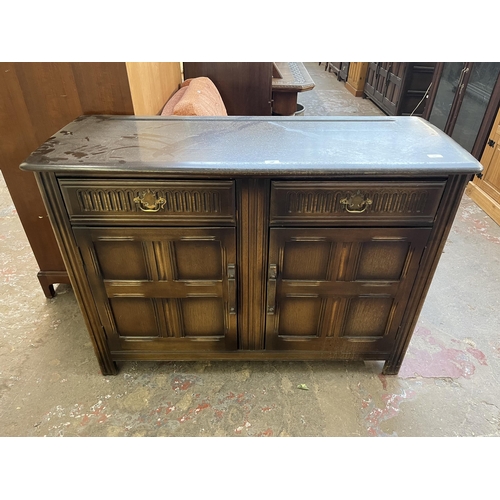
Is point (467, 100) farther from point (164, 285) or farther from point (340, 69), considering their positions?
point (340, 69)

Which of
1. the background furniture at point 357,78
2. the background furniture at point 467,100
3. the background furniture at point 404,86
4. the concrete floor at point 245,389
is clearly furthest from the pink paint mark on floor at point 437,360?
the background furniture at point 357,78

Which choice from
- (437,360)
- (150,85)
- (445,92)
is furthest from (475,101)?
(150,85)

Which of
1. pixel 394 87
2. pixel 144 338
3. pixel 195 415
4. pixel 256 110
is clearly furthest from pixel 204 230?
pixel 394 87

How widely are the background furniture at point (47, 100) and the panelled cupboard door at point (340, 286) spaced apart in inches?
33.3

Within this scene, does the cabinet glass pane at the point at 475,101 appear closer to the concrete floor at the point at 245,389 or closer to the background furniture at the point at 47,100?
the concrete floor at the point at 245,389

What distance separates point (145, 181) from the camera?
107cm

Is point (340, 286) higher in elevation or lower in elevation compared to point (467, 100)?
lower

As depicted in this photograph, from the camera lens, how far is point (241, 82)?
8.43 ft

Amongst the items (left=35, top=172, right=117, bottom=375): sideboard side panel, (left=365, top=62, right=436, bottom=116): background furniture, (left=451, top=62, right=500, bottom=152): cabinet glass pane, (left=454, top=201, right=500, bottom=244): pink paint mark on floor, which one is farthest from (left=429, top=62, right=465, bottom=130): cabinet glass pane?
(left=35, top=172, right=117, bottom=375): sideboard side panel

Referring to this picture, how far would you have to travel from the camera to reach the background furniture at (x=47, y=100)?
135 cm

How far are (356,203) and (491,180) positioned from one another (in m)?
2.21

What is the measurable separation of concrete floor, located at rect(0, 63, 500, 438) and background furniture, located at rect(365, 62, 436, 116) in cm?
305

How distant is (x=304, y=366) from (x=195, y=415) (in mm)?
501

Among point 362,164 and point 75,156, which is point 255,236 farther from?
point 75,156
